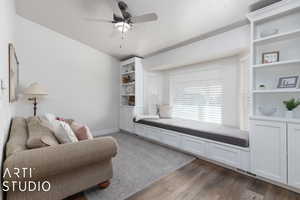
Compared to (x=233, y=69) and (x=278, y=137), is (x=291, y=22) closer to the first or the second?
(x=233, y=69)

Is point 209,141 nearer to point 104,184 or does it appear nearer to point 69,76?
point 104,184

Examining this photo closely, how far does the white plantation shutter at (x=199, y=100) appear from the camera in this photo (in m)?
3.20

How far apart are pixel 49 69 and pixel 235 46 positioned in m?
4.17

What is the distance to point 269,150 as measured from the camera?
1.80m

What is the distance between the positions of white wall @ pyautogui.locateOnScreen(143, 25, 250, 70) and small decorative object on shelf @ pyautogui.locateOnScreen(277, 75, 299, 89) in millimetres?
732

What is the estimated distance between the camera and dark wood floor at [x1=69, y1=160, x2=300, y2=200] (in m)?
1.60

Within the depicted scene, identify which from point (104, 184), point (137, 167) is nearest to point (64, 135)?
point (104, 184)

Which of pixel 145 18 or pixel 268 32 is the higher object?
pixel 145 18

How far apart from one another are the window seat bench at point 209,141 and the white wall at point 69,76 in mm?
1828

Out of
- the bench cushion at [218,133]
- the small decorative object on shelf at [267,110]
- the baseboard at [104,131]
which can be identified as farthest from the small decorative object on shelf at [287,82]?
the baseboard at [104,131]

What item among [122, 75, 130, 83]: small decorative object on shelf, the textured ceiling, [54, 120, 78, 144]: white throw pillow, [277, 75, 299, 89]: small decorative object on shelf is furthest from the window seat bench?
[54, 120, 78, 144]: white throw pillow

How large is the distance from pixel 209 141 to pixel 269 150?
0.80 metres

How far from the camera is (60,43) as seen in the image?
3508mm

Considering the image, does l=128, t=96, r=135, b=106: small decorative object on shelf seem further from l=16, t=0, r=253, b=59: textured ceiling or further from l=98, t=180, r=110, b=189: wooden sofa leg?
l=98, t=180, r=110, b=189: wooden sofa leg
